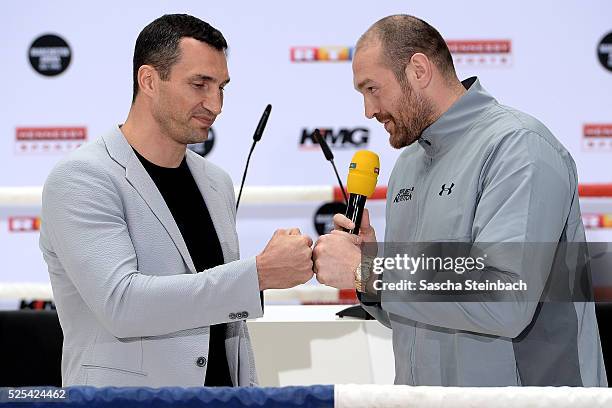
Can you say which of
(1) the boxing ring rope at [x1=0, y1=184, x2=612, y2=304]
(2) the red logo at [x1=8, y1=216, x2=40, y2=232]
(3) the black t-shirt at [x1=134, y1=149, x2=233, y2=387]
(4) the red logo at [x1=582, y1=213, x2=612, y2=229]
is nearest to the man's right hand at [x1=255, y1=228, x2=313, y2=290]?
(3) the black t-shirt at [x1=134, y1=149, x2=233, y2=387]

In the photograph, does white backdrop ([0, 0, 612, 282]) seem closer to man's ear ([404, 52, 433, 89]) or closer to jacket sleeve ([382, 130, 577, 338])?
man's ear ([404, 52, 433, 89])

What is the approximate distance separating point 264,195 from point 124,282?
7.56ft

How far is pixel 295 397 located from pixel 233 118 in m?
3.73

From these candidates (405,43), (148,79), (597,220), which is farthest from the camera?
(597,220)

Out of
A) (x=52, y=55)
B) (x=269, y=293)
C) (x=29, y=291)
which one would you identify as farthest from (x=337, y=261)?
(x=52, y=55)

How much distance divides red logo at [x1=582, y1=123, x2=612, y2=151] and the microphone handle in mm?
3086

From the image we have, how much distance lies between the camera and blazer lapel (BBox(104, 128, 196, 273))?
1.87 m

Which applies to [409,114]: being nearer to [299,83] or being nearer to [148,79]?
[148,79]

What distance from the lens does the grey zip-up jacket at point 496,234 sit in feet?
5.29

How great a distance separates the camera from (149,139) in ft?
6.63

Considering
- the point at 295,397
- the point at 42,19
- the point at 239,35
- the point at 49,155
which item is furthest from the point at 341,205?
the point at 295,397

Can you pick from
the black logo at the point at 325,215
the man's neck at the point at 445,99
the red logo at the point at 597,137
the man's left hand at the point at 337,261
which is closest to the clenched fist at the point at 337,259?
the man's left hand at the point at 337,261

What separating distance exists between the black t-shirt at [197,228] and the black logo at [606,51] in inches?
134

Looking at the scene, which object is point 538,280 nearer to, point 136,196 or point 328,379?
point 136,196
